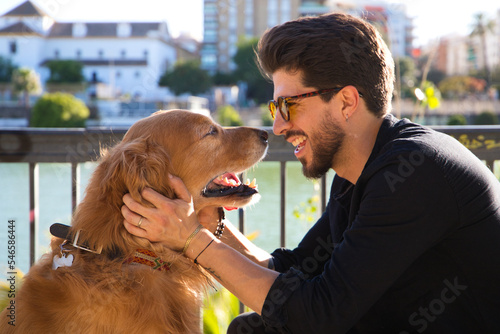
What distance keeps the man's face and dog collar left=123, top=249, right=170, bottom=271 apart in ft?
2.63

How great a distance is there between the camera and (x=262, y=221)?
7980 millimetres

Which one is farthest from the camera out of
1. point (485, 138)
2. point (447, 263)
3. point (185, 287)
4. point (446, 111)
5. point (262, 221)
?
point (446, 111)

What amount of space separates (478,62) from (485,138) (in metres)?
78.8

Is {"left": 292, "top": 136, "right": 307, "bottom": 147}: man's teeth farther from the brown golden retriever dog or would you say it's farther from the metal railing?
the metal railing

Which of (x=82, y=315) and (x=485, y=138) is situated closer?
(x=82, y=315)

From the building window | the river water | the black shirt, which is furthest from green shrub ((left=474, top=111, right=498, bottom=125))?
the building window

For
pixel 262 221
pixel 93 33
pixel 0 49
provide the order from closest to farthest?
1. pixel 262 221
2. pixel 0 49
3. pixel 93 33

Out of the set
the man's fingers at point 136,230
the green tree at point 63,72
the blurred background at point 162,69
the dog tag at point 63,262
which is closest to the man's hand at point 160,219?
the man's fingers at point 136,230

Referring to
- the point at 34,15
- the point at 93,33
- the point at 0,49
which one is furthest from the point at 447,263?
the point at 93,33

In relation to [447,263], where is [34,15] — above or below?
above

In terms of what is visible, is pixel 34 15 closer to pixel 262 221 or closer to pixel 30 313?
pixel 262 221

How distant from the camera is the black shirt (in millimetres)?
1799

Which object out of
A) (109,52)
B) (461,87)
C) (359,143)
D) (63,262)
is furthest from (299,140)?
(109,52)

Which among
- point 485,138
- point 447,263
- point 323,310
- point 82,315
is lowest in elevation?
point 82,315
